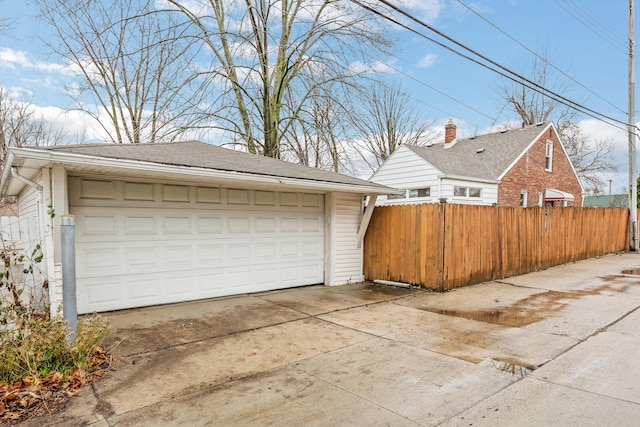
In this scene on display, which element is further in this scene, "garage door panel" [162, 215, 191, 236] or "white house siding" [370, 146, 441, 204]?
"white house siding" [370, 146, 441, 204]

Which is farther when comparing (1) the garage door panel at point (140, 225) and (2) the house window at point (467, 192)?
(2) the house window at point (467, 192)

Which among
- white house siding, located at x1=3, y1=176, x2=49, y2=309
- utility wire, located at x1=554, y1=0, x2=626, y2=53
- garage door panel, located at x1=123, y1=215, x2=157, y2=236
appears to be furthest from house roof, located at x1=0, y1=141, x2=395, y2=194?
utility wire, located at x1=554, y1=0, x2=626, y2=53

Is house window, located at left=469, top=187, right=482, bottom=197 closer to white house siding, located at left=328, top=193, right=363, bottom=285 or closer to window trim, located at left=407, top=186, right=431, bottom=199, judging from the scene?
window trim, located at left=407, top=186, right=431, bottom=199

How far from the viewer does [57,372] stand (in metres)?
3.22

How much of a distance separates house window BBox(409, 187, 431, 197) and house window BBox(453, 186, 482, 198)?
93 cm

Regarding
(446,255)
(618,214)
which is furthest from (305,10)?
(618,214)

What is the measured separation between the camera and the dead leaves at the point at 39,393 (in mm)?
2709

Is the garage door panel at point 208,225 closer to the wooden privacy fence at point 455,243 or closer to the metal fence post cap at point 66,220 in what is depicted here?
the metal fence post cap at point 66,220

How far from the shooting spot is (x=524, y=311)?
5793 millimetres

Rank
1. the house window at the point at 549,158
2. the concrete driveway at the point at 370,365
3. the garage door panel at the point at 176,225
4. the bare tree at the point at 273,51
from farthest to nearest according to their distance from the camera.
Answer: the house window at the point at 549,158
the bare tree at the point at 273,51
the garage door panel at the point at 176,225
the concrete driveway at the point at 370,365

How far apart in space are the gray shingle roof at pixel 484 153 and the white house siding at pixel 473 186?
296 millimetres

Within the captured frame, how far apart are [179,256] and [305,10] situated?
31.0ft

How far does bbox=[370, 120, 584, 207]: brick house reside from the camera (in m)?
13.6

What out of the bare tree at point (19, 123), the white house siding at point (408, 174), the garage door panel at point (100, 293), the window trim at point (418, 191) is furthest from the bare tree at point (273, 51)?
the bare tree at point (19, 123)
